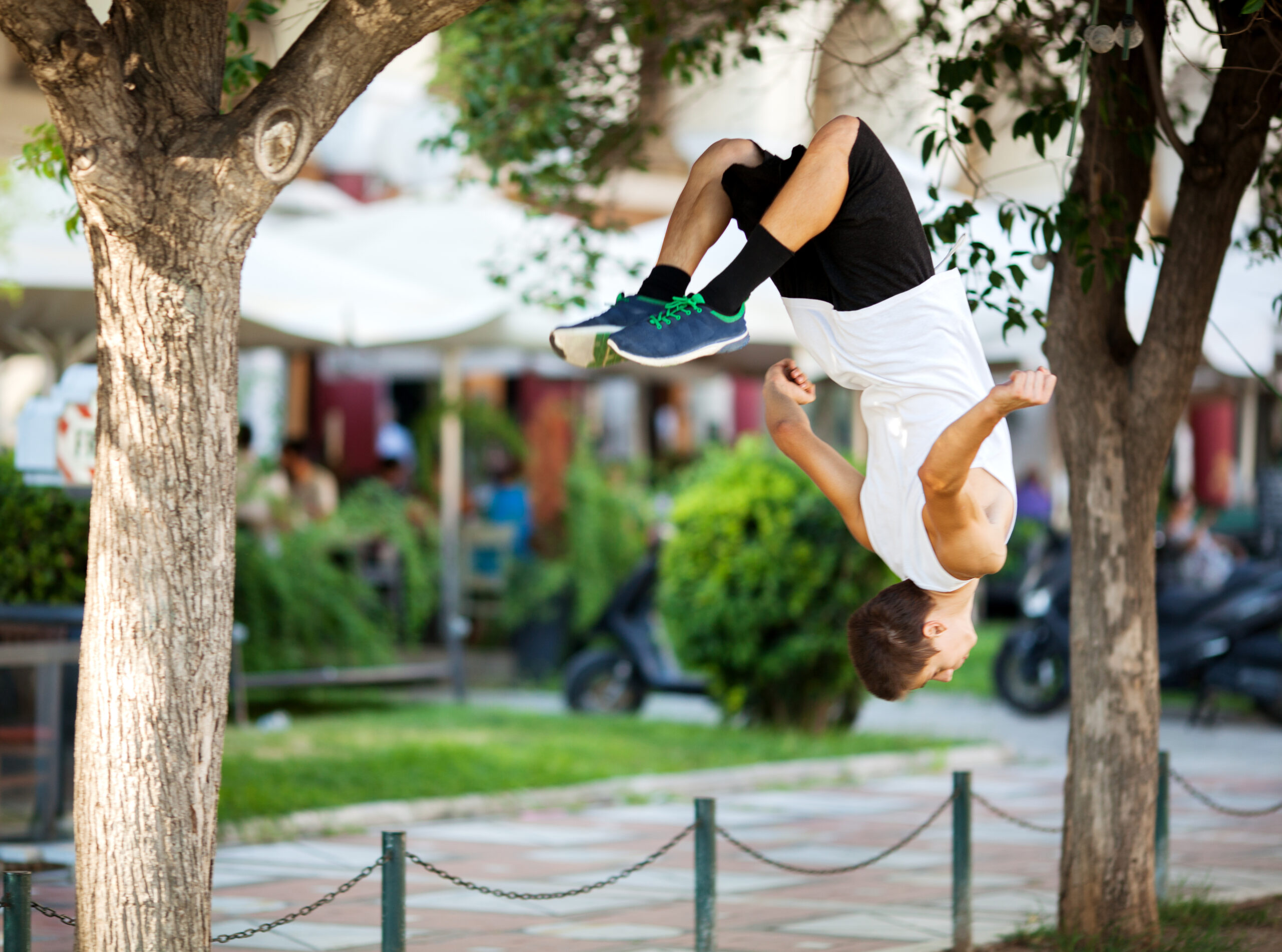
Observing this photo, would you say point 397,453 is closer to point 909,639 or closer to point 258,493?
point 258,493

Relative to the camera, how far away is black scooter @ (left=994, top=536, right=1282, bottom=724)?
11.5m

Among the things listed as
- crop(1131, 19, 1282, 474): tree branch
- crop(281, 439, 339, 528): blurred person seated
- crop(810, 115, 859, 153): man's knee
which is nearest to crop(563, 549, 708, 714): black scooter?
crop(281, 439, 339, 528): blurred person seated

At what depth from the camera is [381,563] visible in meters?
12.2

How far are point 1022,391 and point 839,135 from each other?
71cm

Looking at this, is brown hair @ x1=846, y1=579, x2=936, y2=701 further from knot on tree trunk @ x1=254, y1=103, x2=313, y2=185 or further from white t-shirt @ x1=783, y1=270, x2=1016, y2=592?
knot on tree trunk @ x1=254, y1=103, x2=313, y2=185

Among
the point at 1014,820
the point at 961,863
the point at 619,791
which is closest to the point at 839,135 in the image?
the point at 961,863

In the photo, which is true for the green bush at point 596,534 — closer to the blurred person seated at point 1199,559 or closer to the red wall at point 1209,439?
Result: the blurred person seated at point 1199,559

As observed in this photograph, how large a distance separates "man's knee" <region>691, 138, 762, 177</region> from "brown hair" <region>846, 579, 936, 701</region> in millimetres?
1217

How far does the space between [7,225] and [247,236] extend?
6.36 m

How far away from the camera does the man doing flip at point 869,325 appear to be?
3.64 metres

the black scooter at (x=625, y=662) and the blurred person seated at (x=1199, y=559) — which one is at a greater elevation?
the blurred person seated at (x=1199, y=559)

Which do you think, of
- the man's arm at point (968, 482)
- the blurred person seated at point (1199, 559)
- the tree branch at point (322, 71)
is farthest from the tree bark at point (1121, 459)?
the blurred person seated at point (1199, 559)

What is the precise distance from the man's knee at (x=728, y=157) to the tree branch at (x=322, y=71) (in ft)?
2.57

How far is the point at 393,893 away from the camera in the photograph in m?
4.87
